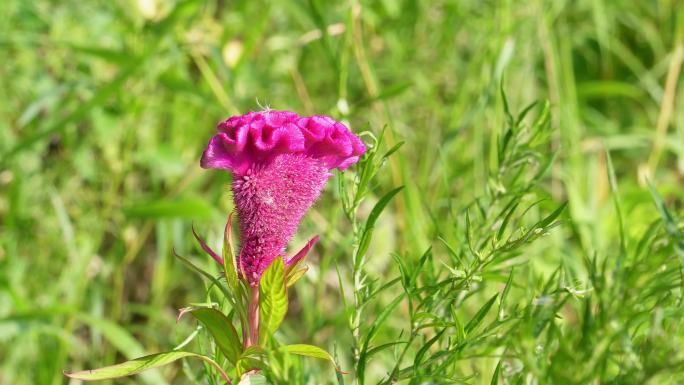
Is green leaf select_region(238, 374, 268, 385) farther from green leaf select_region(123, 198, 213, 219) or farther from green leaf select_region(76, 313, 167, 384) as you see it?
green leaf select_region(123, 198, 213, 219)

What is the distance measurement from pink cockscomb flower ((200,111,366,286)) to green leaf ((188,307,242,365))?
2.5 inches

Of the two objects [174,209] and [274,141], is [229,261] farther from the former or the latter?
[174,209]

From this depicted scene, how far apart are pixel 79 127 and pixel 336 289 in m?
0.93

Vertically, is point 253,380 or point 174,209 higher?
point 174,209

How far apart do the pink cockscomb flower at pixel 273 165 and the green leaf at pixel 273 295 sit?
2.4 inches

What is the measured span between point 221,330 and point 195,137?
72.6 inches

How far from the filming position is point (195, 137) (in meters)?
2.70

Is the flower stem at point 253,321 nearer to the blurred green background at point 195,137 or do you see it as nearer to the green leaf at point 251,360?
the green leaf at point 251,360

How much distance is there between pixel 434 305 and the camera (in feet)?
3.23

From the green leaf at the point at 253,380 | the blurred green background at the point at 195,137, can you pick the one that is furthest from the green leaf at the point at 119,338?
the green leaf at the point at 253,380

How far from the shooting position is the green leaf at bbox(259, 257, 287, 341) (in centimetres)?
87

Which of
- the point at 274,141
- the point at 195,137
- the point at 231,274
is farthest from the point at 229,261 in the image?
the point at 195,137

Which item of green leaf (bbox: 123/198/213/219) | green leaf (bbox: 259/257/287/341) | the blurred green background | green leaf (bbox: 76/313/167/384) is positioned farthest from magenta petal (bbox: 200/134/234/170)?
green leaf (bbox: 123/198/213/219)

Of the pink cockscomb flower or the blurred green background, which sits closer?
the pink cockscomb flower
